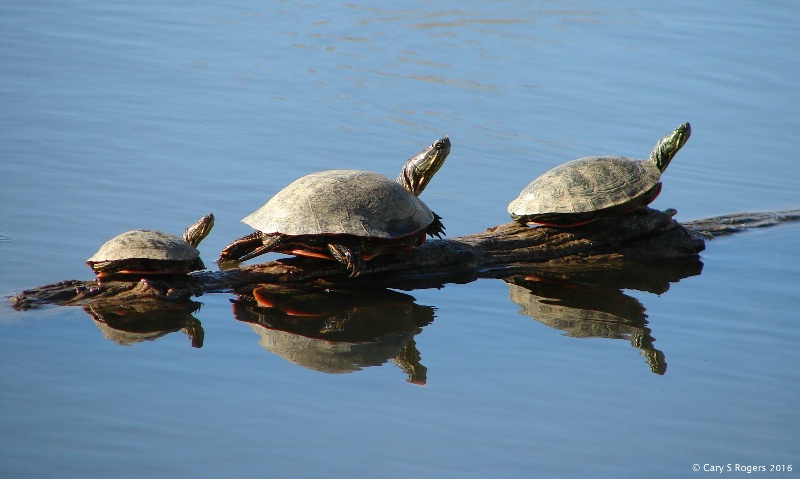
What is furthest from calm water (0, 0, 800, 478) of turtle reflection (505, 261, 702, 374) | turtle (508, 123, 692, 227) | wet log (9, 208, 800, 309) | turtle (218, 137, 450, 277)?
turtle (508, 123, 692, 227)

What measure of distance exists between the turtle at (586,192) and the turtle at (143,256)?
2355 mm

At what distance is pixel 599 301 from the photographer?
21.3 ft

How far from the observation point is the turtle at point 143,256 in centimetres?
556

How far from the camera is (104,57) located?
11.4 meters

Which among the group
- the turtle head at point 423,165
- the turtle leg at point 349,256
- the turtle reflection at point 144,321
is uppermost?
the turtle head at point 423,165

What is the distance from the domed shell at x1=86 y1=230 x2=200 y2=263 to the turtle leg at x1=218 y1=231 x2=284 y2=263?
46 centimetres

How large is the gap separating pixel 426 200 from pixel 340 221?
2400 millimetres

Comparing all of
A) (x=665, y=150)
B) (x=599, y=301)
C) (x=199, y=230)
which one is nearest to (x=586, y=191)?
(x=599, y=301)

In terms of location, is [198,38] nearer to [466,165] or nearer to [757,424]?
[466,165]

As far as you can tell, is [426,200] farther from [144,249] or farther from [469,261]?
[144,249]

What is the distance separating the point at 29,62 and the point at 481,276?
663cm

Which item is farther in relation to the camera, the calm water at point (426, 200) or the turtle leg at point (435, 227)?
the turtle leg at point (435, 227)

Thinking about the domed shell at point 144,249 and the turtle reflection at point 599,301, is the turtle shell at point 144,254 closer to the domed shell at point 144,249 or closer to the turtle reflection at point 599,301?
the domed shell at point 144,249

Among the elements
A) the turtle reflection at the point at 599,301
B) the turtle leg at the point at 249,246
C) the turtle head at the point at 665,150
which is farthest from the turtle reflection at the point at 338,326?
the turtle head at the point at 665,150
